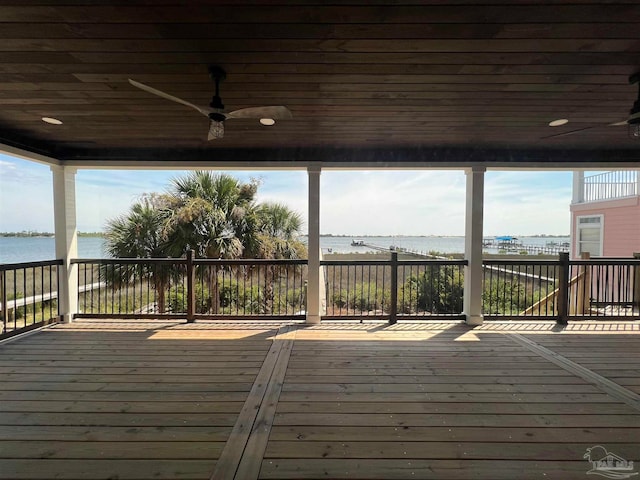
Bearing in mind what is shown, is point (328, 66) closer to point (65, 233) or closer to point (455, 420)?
point (455, 420)

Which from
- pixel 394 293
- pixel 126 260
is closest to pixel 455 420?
pixel 394 293

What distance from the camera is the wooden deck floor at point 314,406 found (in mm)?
1598

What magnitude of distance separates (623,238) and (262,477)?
941 cm

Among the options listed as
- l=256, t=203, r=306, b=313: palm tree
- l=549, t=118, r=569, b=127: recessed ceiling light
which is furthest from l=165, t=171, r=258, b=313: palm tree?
l=549, t=118, r=569, b=127: recessed ceiling light

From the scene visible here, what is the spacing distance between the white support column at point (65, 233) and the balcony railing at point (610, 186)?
433 inches

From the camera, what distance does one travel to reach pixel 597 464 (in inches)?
62.4

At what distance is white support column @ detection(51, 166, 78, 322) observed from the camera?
4168 mm

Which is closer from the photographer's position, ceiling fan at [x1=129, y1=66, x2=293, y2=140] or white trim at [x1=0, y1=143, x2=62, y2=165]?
ceiling fan at [x1=129, y1=66, x2=293, y2=140]

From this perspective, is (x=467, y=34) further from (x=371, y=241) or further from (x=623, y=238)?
(x=371, y=241)

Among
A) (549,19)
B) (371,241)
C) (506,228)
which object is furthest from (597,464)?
(506,228)

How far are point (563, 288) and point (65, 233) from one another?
688cm

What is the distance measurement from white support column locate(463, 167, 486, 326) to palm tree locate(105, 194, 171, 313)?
4.78m

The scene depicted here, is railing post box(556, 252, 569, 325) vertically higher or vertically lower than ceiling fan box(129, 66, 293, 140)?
lower
